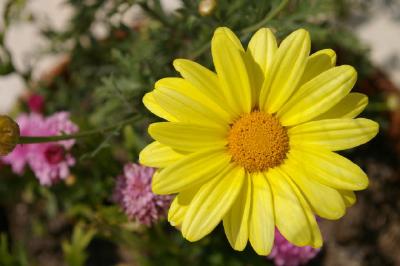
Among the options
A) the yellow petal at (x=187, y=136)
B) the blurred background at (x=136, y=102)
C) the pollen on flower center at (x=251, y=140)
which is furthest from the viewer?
the blurred background at (x=136, y=102)

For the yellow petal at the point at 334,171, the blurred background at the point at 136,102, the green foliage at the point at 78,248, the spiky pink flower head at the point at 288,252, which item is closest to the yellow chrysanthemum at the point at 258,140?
Answer: the yellow petal at the point at 334,171

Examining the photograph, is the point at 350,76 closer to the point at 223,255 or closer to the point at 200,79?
the point at 200,79

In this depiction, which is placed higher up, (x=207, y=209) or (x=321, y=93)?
(x=321, y=93)

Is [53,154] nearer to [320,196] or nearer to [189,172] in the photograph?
[189,172]

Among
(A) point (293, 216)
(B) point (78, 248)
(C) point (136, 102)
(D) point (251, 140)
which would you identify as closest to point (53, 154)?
(C) point (136, 102)

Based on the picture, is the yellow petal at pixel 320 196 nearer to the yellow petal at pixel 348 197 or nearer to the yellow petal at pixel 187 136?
the yellow petal at pixel 348 197

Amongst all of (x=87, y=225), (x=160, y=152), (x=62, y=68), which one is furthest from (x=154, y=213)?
(x=62, y=68)
